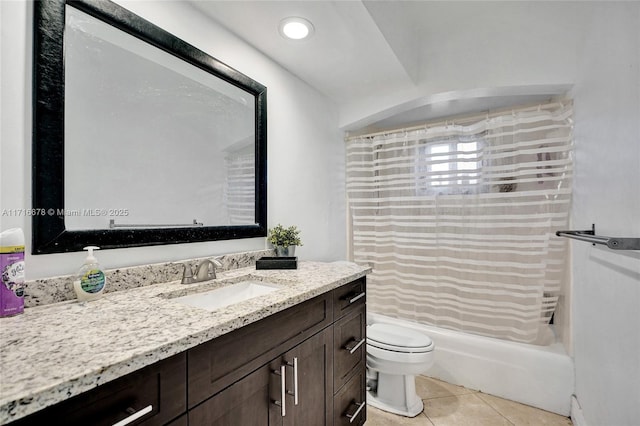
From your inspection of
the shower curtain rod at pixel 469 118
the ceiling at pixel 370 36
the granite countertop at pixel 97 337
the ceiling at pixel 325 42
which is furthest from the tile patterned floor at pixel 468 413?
the ceiling at pixel 325 42

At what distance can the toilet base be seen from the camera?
1.92m

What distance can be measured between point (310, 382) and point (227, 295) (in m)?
0.51

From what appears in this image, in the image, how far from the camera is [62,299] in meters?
0.98

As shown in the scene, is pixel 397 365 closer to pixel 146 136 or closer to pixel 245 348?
pixel 245 348

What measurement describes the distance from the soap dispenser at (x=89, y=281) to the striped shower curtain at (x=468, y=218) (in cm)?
202

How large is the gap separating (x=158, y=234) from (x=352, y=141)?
6.22 ft

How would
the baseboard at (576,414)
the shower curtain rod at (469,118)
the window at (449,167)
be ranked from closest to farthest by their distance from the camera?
the baseboard at (576,414) < the shower curtain rod at (469,118) < the window at (449,167)

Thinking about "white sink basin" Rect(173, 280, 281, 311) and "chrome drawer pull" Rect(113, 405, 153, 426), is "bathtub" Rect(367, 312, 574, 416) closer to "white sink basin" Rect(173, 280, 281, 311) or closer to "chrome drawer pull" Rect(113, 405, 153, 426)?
"white sink basin" Rect(173, 280, 281, 311)

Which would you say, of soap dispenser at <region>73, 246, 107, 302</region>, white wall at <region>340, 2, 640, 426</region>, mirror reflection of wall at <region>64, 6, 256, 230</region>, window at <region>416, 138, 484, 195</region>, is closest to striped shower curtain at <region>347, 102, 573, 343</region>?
window at <region>416, 138, 484, 195</region>

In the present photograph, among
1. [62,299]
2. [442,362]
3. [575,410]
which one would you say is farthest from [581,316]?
[62,299]

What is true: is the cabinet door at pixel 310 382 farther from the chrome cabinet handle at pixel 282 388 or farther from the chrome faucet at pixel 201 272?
the chrome faucet at pixel 201 272

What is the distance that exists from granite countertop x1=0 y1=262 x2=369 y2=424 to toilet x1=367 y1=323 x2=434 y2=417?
99cm

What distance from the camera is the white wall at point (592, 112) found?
1.07 metres

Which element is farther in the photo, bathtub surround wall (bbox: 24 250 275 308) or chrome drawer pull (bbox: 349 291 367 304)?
chrome drawer pull (bbox: 349 291 367 304)
